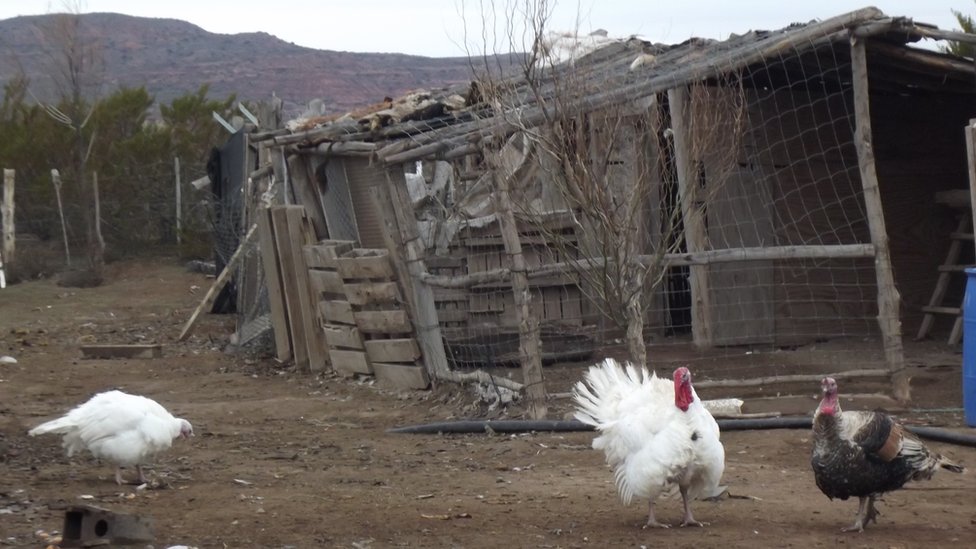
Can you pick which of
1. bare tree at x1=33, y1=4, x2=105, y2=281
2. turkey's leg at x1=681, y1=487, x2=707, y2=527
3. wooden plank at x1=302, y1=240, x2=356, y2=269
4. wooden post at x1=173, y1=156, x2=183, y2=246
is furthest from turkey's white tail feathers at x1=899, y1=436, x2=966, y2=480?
wooden post at x1=173, y1=156, x2=183, y2=246

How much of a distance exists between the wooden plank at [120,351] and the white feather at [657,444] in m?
9.71

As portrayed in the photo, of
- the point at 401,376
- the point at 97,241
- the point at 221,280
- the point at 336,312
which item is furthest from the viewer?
the point at 97,241

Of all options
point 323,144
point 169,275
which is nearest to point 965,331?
point 323,144

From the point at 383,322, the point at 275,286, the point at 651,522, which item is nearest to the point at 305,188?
the point at 275,286

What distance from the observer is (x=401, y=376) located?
12133mm

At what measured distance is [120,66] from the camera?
83.6 m

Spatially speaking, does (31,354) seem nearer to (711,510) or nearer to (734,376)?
(734,376)

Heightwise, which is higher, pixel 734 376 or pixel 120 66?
pixel 120 66

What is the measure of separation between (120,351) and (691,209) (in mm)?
7783

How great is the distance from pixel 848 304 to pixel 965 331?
4.79m

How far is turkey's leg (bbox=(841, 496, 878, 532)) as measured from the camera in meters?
6.57

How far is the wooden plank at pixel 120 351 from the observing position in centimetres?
1547

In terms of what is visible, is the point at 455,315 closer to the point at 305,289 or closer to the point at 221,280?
the point at 305,289

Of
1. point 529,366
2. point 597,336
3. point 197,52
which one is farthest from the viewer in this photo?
point 197,52
